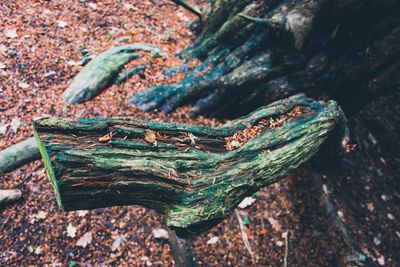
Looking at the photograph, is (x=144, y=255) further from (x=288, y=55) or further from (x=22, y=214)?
(x=288, y=55)

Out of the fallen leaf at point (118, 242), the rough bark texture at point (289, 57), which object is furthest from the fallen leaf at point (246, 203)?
the fallen leaf at point (118, 242)

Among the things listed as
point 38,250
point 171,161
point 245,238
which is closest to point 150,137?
point 171,161

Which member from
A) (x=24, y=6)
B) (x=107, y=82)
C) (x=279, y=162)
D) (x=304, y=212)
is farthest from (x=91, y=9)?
(x=304, y=212)

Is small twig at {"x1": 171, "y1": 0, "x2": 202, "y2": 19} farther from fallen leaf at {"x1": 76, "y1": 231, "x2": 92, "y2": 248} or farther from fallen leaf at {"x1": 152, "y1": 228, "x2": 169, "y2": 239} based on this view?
fallen leaf at {"x1": 76, "y1": 231, "x2": 92, "y2": 248}

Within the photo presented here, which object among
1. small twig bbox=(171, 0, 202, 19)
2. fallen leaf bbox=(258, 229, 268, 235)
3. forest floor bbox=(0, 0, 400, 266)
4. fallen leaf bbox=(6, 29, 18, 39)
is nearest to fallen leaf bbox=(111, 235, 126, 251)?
forest floor bbox=(0, 0, 400, 266)

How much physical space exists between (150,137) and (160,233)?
5.48 feet

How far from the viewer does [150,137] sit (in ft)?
6.41

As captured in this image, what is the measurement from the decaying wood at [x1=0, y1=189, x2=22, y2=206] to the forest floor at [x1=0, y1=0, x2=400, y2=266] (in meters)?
0.06

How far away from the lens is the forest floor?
301 cm

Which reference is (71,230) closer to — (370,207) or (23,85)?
A: (23,85)

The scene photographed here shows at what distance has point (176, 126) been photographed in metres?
2.14

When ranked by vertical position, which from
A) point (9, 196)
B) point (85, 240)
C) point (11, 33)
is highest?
point (11, 33)

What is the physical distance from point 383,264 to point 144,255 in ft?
9.61

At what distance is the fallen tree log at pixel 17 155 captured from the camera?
3.16 m
